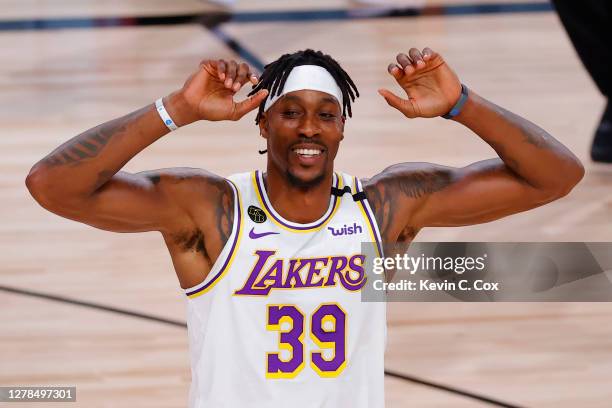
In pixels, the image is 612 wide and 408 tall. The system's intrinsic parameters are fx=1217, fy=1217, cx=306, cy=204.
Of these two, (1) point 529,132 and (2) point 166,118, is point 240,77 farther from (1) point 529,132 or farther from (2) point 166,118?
(1) point 529,132

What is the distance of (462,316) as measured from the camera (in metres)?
5.89

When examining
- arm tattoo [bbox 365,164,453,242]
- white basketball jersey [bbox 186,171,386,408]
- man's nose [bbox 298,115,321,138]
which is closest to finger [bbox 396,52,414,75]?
man's nose [bbox 298,115,321,138]

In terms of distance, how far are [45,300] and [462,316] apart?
2038 millimetres

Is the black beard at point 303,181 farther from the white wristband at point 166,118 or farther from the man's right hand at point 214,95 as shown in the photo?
the white wristband at point 166,118

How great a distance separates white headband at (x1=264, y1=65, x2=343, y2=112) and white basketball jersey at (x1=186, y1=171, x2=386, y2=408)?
0.38m

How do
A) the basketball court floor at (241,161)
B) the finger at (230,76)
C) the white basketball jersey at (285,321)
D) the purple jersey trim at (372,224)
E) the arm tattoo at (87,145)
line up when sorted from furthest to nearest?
the basketball court floor at (241,161)
the purple jersey trim at (372,224)
the white basketball jersey at (285,321)
the arm tattoo at (87,145)
the finger at (230,76)

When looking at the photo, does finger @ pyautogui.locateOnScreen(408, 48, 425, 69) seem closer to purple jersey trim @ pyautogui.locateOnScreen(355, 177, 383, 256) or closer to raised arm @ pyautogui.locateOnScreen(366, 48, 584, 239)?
raised arm @ pyautogui.locateOnScreen(366, 48, 584, 239)

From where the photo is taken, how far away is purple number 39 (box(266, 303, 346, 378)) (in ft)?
11.6

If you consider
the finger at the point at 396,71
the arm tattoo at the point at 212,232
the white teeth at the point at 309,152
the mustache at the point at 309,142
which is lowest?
the arm tattoo at the point at 212,232

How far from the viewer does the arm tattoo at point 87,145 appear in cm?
341

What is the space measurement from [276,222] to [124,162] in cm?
48

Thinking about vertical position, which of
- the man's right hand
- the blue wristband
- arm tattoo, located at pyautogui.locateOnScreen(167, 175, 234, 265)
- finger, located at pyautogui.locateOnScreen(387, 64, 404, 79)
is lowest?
arm tattoo, located at pyautogui.locateOnScreen(167, 175, 234, 265)

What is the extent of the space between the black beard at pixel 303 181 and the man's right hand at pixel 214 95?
24 cm

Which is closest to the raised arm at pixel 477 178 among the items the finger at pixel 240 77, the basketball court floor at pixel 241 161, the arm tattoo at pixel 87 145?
the finger at pixel 240 77
